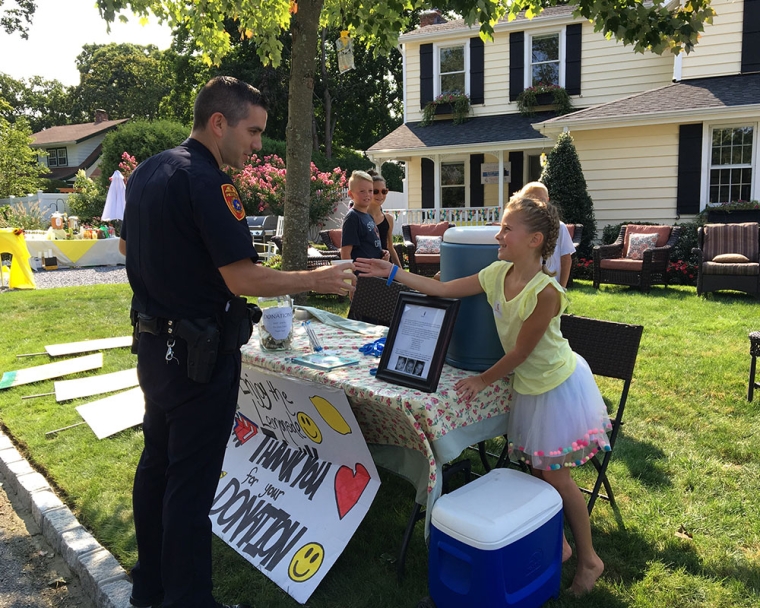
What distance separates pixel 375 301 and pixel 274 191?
16828 millimetres

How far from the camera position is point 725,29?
40.8 feet

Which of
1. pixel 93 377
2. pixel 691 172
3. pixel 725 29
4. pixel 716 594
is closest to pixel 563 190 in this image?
pixel 691 172

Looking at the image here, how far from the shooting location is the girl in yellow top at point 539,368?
2.29 metres

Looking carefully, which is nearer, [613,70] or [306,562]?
[306,562]

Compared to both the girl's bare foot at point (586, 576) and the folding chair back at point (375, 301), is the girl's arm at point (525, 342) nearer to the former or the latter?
the girl's bare foot at point (586, 576)

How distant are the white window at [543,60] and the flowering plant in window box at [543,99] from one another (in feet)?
0.89

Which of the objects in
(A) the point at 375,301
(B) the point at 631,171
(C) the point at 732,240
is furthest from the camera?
(B) the point at 631,171

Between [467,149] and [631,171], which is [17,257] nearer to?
[467,149]

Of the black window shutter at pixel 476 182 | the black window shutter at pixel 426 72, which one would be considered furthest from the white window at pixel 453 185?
the black window shutter at pixel 426 72

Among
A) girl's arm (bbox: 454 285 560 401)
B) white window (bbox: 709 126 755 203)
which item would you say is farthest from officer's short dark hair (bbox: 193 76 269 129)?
white window (bbox: 709 126 755 203)

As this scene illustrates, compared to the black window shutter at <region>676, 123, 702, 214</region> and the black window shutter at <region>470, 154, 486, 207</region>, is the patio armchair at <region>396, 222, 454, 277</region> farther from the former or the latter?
the black window shutter at <region>676, 123, 702, 214</region>

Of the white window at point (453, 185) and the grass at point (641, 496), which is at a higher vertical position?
the white window at point (453, 185)

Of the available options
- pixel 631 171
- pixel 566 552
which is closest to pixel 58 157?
pixel 631 171

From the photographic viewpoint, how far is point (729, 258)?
30.8 ft
